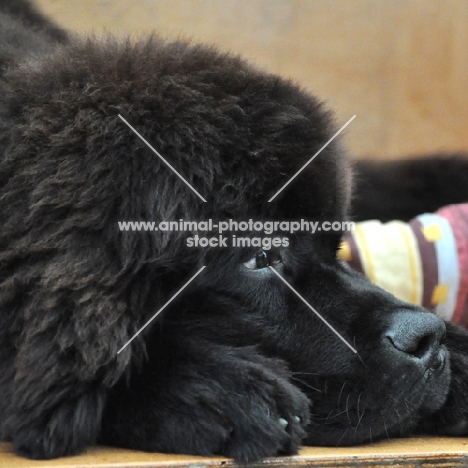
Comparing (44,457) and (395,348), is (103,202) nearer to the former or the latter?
(44,457)

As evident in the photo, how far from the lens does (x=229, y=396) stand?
141 cm

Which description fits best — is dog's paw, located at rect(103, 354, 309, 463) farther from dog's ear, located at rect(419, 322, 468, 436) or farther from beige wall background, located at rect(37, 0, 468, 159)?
beige wall background, located at rect(37, 0, 468, 159)

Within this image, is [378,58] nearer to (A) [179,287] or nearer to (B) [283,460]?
(A) [179,287]

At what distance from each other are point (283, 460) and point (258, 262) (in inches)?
17.7

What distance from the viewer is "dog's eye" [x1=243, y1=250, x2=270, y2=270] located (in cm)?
162

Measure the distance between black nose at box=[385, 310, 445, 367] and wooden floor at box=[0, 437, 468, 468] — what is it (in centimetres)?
21

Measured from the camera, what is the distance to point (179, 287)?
155cm

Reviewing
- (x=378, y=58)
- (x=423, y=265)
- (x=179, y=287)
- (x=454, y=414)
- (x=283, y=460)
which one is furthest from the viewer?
(x=378, y=58)

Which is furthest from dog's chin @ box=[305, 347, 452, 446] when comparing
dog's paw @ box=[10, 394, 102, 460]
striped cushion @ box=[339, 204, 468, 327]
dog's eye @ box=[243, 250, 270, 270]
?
striped cushion @ box=[339, 204, 468, 327]

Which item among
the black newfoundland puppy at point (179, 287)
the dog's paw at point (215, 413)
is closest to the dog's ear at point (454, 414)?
the black newfoundland puppy at point (179, 287)

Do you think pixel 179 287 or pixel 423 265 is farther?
pixel 423 265

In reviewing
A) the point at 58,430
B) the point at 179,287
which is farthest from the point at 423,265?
the point at 58,430

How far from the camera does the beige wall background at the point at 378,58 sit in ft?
13.3

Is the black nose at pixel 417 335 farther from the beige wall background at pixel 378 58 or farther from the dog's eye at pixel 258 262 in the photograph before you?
the beige wall background at pixel 378 58
